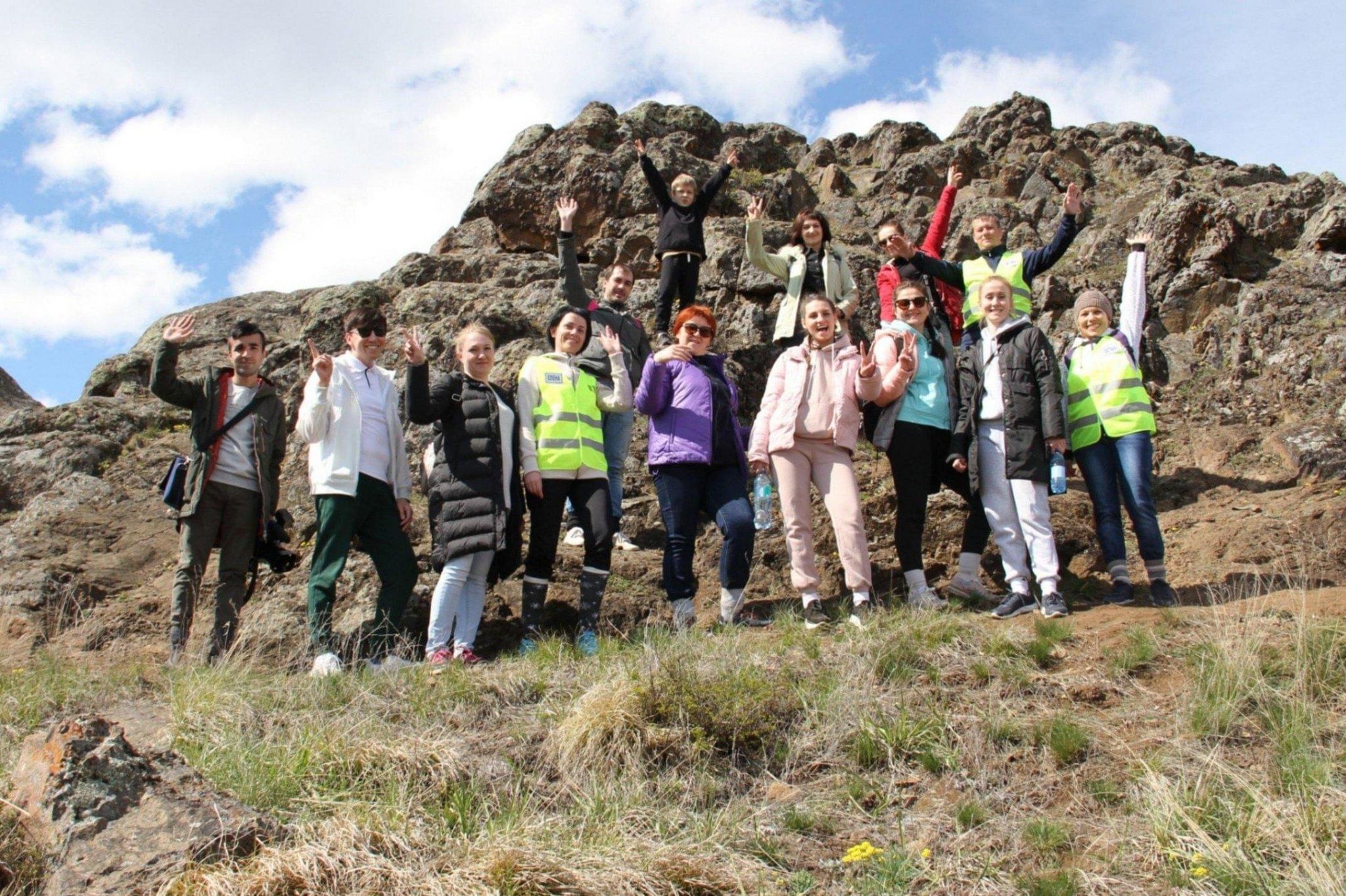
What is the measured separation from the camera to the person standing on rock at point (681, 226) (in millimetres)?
10961

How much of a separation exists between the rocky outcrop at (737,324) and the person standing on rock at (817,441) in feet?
5.01

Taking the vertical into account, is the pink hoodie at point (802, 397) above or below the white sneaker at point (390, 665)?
above

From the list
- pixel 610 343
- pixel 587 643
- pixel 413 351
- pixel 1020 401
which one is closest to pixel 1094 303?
pixel 1020 401

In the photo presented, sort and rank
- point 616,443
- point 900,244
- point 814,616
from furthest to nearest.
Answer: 1. point 900,244
2. point 616,443
3. point 814,616

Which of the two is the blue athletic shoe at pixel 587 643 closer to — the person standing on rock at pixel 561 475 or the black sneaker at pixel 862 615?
the person standing on rock at pixel 561 475

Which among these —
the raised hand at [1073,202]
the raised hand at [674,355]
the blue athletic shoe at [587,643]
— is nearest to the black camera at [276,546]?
the blue athletic shoe at [587,643]

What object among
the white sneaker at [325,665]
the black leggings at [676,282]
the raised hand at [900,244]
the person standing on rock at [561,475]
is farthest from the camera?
the black leggings at [676,282]

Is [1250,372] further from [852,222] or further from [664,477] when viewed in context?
[852,222]

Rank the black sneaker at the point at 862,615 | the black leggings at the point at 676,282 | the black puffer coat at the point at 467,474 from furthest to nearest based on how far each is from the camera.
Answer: the black leggings at the point at 676,282 < the black puffer coat at the point at 467,474 < the black sneaker at the point at 862,615

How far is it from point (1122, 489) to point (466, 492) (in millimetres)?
4525

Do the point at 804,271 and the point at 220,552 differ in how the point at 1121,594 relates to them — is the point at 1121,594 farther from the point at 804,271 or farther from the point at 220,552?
the point at 220,552

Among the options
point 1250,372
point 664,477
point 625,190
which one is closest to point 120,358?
point 625,190

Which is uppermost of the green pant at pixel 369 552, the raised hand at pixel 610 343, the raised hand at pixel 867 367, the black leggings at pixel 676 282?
the black leggings at pixel 676 282

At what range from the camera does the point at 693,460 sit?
22.9 ft
